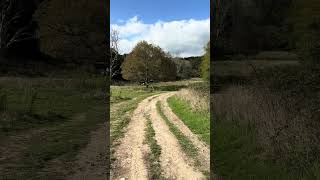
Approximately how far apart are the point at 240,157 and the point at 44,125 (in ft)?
30.6

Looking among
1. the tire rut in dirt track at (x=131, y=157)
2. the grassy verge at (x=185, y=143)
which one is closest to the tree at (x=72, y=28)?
the tire rut in dirt track at (x=131, y=157)

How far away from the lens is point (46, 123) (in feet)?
55.0

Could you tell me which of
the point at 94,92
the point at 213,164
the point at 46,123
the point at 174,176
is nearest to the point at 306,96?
the point at 213,164

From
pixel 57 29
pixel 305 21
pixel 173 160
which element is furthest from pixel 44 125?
pixel 57 29

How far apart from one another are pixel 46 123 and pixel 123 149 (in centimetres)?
599

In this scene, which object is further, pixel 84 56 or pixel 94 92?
pixel 84 56

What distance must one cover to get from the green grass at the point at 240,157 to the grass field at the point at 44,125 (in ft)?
11.9

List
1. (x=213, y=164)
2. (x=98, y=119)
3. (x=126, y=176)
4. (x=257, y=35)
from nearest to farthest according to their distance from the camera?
(x=126, y=176) → (x=213, y=164) → (x=98, y=119) → (x=257, y=35)

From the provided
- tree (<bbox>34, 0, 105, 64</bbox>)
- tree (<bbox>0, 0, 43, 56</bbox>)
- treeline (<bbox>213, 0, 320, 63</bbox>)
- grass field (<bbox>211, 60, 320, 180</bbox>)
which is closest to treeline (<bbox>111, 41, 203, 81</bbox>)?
tree (<bbox>0, 0, 43, 56</bbox>)

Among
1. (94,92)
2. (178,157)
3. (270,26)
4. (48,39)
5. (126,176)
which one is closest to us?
(126,176)

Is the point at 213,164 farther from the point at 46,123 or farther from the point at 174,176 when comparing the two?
the point at 46,123

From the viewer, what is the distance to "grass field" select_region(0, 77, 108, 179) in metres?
9.55

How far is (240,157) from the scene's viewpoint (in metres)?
9.75

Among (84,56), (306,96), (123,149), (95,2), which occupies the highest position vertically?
(95,2)
